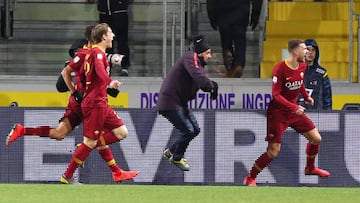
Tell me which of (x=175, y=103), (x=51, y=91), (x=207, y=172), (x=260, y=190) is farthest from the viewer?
(x=51, y=91)

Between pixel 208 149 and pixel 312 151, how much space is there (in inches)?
58.7

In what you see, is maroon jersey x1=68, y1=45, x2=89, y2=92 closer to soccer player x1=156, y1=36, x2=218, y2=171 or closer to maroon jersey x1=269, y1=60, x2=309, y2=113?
soccer player x1=156, y1=36, x2=218, y2=171

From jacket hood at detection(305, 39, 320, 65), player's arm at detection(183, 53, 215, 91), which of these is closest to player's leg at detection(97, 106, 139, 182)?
player's arm at detection(183, 53, 215, 91)

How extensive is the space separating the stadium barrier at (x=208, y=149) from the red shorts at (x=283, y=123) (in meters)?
0.96

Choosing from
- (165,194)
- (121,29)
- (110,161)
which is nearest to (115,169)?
(110,161)

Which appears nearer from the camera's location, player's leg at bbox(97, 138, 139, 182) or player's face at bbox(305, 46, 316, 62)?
player's leg at bbox(97, 138, 139, 182)

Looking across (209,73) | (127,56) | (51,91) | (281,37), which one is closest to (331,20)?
(281,37)

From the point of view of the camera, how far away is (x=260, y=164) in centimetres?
1406

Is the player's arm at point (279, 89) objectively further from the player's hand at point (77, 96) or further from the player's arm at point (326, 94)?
the player's hand at point (77, 96)

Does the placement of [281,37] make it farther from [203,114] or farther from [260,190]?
[260,190]

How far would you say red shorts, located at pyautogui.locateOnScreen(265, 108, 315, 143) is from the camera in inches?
549

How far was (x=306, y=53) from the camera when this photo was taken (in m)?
14.9

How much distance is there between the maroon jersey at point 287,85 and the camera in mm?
13672

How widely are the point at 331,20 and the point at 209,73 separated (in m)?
1.97
